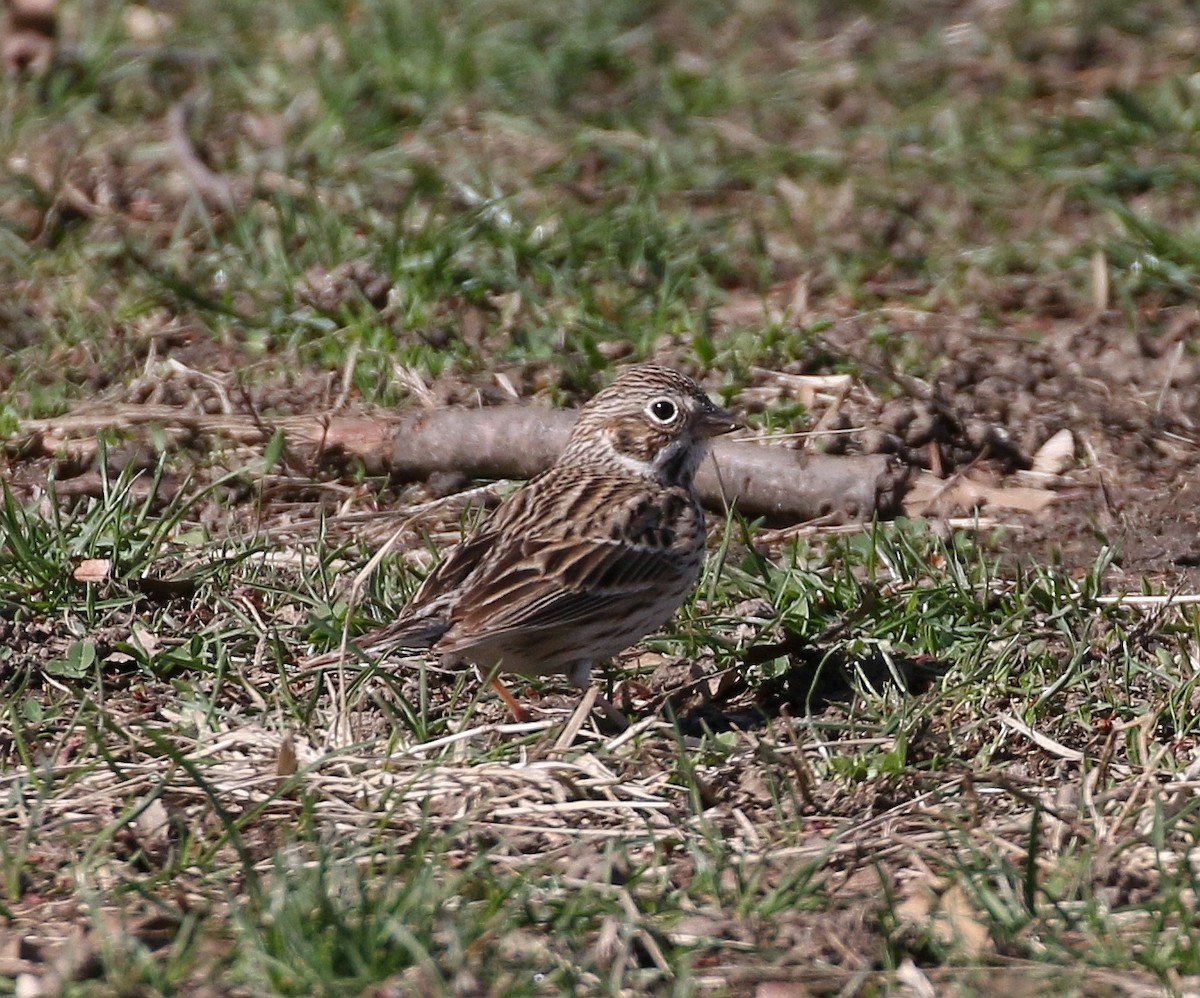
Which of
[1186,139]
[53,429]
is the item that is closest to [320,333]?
[53,429]

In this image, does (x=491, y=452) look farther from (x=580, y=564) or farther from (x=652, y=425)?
(x=580, y=564)

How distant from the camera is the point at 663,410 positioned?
21.2 feet

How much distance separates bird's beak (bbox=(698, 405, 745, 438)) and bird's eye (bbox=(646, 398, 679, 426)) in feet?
0.37

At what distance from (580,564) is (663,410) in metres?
0.77

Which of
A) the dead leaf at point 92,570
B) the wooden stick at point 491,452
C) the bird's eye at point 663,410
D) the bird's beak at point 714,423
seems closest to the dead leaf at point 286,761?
the dead leaf at point 92,570

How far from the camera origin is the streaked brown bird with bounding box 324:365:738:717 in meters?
5.73

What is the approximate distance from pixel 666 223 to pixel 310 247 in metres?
1.71

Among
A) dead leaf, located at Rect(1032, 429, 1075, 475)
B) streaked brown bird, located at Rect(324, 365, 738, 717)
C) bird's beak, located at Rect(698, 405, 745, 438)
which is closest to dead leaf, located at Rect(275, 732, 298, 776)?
streaked brown bird, located at Rect(324, 365, 738, 717)

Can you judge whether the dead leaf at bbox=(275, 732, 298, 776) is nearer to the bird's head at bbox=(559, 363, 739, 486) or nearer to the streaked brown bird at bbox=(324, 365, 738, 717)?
the streaked brown bird at bbox=(324, 365, 738, 717)

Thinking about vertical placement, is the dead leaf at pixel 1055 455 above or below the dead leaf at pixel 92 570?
below

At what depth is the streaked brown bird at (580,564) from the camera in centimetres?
573

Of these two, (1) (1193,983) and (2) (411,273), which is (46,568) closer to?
(2) (411,273)

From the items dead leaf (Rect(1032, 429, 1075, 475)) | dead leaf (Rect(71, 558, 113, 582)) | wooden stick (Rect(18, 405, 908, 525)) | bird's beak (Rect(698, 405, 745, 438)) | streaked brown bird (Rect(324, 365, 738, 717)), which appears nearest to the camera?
streaked brown bird (Rect(324, 365, 738, 717))

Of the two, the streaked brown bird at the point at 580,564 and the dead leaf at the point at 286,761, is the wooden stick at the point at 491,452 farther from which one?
the dead leaf at the point at 286,761
